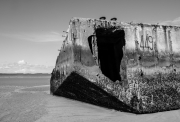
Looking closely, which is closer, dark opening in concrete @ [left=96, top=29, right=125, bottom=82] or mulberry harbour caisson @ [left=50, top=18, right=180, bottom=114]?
mulberry harbour caisson @ [left=50, top=18, right=180, bottom=114]

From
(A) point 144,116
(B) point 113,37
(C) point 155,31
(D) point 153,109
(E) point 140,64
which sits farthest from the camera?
(B) point 113,37

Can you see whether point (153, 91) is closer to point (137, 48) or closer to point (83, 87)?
point (137, 48)

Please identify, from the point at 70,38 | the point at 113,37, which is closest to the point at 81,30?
the point at 70,38

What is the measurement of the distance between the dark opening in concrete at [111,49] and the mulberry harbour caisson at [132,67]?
0.05m

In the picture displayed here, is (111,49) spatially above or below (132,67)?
above

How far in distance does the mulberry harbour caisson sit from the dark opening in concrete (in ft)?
0.18

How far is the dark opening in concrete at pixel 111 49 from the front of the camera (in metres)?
4.43

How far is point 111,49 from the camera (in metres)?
5.57

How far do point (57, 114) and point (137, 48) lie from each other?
2525 mm

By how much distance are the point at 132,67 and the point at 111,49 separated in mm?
1773

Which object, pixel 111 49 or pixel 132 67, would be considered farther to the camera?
pixel 111 49

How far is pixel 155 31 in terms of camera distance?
4.19 metres

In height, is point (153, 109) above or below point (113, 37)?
below

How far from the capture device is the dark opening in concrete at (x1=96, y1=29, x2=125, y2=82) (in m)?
4.43
